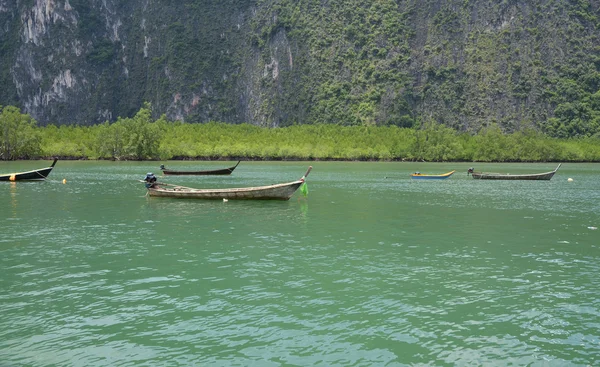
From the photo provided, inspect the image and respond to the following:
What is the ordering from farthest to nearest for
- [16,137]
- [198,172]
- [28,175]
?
[16,137]
[198,172]
[28,175]

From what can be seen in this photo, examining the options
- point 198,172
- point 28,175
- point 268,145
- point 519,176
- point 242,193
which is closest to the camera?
point 242,193

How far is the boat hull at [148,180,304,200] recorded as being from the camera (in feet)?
132

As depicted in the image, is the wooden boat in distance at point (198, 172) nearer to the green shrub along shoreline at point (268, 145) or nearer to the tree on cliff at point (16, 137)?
the green shrub along shoreline at point (268, 145)

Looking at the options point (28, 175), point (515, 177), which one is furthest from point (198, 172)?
point (515, 177)

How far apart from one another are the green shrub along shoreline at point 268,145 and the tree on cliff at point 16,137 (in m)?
0.19

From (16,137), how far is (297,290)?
372 ft

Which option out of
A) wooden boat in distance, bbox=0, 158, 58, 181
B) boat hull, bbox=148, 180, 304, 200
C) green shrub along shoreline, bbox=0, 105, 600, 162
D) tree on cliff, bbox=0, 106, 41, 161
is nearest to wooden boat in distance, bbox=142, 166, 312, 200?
boat hull, bbox=148, 180, 304, 200

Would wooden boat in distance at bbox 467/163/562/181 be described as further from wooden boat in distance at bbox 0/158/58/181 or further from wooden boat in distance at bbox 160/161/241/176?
wooden boat in distance at bbox 0/158/58/181

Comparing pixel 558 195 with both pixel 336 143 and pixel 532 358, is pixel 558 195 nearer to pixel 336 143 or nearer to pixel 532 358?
pixel 532 358

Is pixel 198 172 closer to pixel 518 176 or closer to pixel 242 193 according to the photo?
pixel 242 193

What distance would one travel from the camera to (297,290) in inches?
666

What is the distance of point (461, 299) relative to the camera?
16.0 meters

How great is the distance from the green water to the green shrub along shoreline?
9616cm

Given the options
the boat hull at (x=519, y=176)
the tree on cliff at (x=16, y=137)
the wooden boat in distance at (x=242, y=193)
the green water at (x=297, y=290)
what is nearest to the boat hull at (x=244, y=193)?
the wooden boat in distance at (x=242, y=193)
